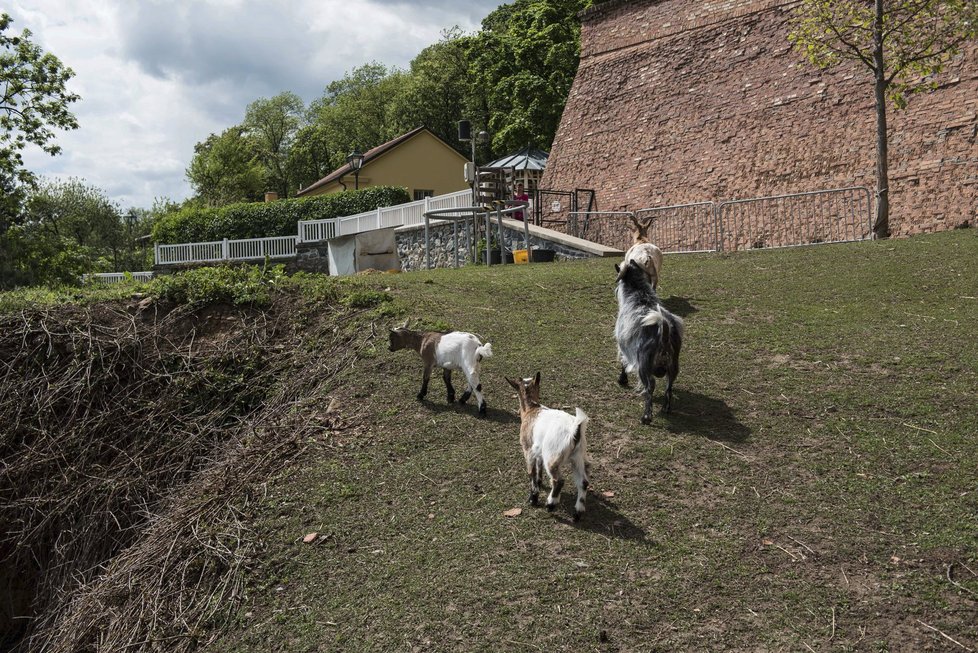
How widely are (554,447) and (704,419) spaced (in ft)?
7.77

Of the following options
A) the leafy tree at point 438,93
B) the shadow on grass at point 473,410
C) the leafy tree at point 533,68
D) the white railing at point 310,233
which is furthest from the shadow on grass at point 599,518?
the leafy tree at point 438,93

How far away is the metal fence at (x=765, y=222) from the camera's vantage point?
693 inches

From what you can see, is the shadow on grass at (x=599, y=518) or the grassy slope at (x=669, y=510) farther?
the shadow on grass at (x=599, y=518)

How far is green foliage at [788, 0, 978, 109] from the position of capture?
16.0m

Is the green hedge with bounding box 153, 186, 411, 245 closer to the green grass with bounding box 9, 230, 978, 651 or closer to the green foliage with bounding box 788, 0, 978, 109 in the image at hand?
the green foliage with bounding box 788, 0, 978, 109

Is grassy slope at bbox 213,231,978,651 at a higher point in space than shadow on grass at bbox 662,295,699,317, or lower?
lower

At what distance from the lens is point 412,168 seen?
44938 mm

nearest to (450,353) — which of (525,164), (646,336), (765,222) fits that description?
(646,336)

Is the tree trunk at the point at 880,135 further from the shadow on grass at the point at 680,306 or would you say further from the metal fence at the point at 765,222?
the shadow on grass at the point at 680,306

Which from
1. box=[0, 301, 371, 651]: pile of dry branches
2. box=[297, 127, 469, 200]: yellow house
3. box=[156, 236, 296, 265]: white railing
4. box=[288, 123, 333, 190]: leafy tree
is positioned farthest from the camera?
box=[288, 123, 333, 190]: leafy tree

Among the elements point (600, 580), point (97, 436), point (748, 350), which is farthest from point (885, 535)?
point (97, 436)

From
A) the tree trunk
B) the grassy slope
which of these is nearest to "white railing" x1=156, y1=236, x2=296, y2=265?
the tree trunk

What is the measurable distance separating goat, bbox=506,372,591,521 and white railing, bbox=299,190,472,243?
17336 mm

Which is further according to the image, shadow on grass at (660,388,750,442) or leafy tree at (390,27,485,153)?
leafy tree at (390,27,485,153)
